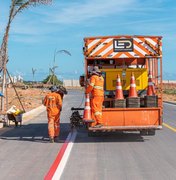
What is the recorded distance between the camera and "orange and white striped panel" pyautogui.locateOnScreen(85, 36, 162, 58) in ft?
44.7

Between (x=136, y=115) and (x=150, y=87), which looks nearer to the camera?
(x=136, y=115)

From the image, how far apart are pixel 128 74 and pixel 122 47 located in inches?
33.5

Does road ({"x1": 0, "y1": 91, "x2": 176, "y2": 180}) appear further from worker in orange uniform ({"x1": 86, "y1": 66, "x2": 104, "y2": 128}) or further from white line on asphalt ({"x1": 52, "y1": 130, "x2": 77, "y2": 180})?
worker in orange uniform ({"x1": 86, "y1": 66, "x2": 104, "y2": 128})

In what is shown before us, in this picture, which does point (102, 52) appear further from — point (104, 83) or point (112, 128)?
point (112, 128)

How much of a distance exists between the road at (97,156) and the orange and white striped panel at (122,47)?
2475 mm

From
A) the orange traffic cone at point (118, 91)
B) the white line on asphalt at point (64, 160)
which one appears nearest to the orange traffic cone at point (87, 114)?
the white line on asphalt at point (64, 160)

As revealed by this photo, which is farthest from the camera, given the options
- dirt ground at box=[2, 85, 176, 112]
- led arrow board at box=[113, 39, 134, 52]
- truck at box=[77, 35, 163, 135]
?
dirt ground at box=[2, 85, 176, 112]

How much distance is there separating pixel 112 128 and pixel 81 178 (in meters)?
4.98

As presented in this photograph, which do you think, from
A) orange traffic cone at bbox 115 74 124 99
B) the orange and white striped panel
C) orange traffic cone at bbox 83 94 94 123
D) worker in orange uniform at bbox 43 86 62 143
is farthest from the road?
the orange and white striped panel

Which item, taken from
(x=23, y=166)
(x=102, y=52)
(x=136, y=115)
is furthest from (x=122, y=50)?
(x=23, y=166)

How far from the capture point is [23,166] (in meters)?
9.20

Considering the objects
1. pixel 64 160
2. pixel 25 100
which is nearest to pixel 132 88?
pixel 64 160

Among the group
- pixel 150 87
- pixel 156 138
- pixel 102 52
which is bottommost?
pixel 156 138

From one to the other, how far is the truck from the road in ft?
1.94
